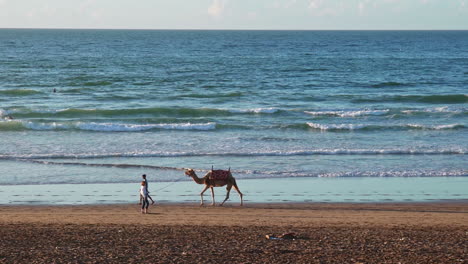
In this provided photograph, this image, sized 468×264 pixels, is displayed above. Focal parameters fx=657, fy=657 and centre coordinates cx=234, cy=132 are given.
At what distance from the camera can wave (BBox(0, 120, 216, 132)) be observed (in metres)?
31.8

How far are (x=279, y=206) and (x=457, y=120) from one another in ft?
68.3

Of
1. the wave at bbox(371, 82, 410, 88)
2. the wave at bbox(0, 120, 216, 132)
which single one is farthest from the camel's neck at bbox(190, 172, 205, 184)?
the wave at bbox(371, 82, 410, 88)

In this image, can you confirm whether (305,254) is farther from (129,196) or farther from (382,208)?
(129,196)

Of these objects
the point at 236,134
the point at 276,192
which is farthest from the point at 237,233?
the point at 236,134

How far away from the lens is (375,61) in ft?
256

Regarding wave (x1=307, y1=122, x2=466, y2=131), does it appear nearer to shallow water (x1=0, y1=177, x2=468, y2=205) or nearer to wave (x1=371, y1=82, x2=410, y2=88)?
shallow water (x1=0, y1=177, x2=468, y2=205)

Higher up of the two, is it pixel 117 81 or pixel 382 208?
pixel 117 81

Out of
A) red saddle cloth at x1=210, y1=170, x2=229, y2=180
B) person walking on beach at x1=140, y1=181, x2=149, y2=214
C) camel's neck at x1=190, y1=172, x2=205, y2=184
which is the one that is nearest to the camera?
person walking on beach at x1=140, y1=181, x2=149, y2=214

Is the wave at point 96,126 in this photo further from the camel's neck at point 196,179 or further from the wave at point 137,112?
the camel's neck at point 196,179

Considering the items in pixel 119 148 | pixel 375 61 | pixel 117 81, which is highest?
pixel 375 61

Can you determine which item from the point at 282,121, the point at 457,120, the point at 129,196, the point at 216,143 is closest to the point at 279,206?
the point at 129,196

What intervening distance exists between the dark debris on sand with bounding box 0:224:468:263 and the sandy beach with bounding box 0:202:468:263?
0.02 meters

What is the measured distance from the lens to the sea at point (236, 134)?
65.1 ft

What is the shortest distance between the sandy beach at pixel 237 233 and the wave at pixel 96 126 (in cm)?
1495
